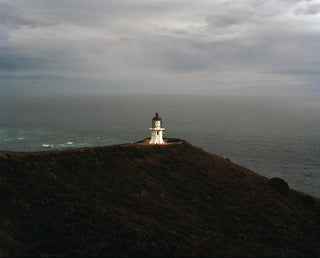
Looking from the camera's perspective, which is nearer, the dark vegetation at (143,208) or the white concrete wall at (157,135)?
the dark vegetation at (143,208)

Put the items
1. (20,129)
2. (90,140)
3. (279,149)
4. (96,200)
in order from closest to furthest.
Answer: (96,200) < (279,149) < (90,140) < (20,129)

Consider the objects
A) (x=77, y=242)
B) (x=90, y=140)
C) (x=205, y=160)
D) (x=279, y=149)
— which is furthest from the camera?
(x=90, y=140)

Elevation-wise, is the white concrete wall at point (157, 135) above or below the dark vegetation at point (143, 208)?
above

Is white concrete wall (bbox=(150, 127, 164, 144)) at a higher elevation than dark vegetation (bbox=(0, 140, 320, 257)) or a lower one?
higher

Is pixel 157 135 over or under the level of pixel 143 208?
over

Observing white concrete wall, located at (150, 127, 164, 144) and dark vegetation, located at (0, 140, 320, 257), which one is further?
white concrete wall, located at (150, 127, 164, 144)

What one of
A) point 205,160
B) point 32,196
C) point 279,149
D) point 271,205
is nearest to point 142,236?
point 32,196

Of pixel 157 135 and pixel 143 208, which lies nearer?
pixel 143 208

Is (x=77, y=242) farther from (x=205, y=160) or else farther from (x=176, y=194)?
(x=205, y=160)
